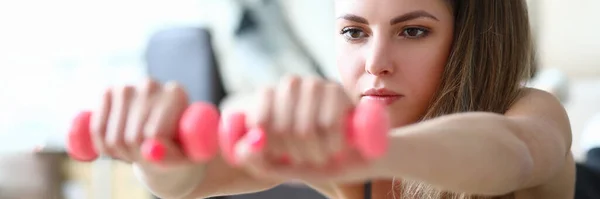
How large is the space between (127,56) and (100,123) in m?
1.76

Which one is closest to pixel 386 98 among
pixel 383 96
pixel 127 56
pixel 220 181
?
pixel 383 96

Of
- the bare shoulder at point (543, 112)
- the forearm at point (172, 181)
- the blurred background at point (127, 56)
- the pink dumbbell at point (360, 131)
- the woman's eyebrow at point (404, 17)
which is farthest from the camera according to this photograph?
the blurred background at point (127, 56)

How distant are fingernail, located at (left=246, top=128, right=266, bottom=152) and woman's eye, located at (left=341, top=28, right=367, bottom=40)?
0.45 m

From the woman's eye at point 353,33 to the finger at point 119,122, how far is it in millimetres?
415

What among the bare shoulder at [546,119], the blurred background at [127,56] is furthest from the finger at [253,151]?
the blurred background at [127,56]

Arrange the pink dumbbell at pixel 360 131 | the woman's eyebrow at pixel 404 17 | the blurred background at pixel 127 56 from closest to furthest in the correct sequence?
the pink dumbbell at pixel 360 131 → the woman's eyebrow at pixel 404 17 → the blurred background at pixel 127 56

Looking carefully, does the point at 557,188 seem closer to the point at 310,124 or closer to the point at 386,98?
the point at 386,98

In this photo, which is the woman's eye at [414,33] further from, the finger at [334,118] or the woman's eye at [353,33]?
the finger at [334,118]

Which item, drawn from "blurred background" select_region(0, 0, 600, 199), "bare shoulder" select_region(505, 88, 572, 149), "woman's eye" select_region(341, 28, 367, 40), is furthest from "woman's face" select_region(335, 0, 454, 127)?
"blurred background" select_region(0, 0, 600, 199)

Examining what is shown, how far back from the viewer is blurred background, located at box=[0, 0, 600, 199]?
189 centimetres

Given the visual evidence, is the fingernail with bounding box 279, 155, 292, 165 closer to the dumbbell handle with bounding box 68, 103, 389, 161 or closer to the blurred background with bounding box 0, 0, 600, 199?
the dumbbell handle with bounding box 68, 103, 389, 161

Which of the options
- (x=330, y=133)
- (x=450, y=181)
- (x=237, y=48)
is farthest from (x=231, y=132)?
(x=237, y=48)

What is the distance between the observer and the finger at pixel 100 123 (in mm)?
379

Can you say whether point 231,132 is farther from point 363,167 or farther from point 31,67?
point 31,67
